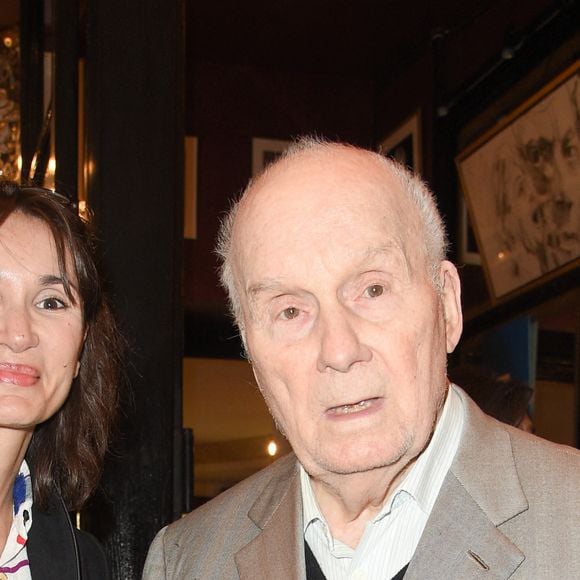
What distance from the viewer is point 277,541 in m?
1.92

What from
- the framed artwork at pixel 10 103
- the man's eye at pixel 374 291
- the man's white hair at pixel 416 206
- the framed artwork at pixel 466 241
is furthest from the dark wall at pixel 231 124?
the man's eye at pixel 374 291

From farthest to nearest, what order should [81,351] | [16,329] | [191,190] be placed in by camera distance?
[191,190]
[81,351]
[16,329]

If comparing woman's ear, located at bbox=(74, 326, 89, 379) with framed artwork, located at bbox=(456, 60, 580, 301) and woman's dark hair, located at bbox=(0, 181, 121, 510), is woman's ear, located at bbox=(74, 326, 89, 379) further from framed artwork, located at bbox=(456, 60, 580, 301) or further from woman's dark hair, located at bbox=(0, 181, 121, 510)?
framed artwork, located at bbox=(456, 60, 580, 301)

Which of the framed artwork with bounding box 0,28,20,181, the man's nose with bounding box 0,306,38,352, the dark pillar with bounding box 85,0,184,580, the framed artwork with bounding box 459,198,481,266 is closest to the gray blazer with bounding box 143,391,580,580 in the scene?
the man's nose with bounding box 0,306,38,352

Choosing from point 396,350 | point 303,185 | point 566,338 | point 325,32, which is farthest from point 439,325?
point 325,32

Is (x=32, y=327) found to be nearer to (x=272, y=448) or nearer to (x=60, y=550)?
(x=60, y=550)

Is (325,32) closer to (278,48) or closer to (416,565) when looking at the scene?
(278,48)

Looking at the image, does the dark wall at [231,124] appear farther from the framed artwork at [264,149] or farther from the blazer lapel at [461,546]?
the blazer lapel at [461,546]

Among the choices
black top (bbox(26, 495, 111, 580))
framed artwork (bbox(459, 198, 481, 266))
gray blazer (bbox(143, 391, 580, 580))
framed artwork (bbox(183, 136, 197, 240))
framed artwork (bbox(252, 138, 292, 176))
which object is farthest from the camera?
framed artwork (bbox(252, 138, 292, 176))

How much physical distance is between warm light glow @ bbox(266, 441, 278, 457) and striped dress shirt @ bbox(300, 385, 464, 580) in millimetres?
3393

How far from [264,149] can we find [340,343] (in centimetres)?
344

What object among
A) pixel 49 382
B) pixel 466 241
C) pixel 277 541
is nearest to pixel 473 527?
pixel 277 541

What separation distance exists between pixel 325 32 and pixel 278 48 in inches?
10.0

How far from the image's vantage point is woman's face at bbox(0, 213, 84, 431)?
216 cm
